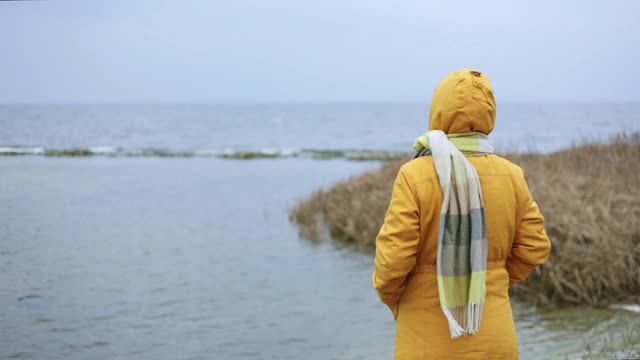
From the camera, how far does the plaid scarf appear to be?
288cm

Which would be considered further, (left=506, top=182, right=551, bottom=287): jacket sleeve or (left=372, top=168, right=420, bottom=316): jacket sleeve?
(left=506, top=182, right=551, bottom=287): jacket sleeve

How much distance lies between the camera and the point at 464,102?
2.93 meters

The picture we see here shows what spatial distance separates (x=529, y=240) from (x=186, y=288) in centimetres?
767

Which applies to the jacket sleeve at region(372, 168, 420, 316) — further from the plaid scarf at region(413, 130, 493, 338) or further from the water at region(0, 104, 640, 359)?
the water at region(0, 104, 640, 359)

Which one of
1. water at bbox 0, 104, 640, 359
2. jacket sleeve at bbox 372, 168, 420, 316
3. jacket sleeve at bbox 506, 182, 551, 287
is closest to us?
jacket sleeve at bbox 372, 168, 420, 316

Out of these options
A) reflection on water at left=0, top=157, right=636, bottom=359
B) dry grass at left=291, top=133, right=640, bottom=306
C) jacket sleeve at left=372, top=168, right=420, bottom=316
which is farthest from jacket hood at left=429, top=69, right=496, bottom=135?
dry grass at left=291, top=133, right=640, bottom=306

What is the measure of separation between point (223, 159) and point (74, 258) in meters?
26.4

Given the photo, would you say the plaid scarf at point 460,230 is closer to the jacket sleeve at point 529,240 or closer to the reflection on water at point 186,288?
the jacket sleeve at point 529,240

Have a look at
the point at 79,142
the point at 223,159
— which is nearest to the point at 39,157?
the point at 223,159

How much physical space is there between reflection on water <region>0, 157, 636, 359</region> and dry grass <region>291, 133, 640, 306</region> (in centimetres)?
36

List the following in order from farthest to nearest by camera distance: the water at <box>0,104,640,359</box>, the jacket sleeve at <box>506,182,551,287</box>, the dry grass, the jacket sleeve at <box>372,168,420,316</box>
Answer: the dry grass → the water at <box>0,104,640,359</box> → the jacket sleeve at <box>506,182,551,287</box> → the jacket sleeve at <box>372,168,420,316</box>

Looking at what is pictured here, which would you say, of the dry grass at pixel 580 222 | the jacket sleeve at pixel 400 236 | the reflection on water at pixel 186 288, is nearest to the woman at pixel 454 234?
the jacket sleeve at pixel 400 236

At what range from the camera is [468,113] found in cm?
295

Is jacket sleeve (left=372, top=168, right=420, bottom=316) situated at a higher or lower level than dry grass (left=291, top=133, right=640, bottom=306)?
higher
